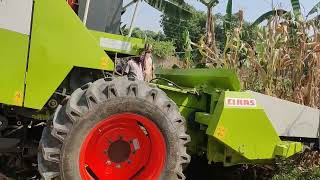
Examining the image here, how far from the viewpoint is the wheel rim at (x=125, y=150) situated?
4.22 m

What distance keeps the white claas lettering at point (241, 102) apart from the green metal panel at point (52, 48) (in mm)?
1451

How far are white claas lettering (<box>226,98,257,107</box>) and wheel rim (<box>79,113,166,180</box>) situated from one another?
85cm

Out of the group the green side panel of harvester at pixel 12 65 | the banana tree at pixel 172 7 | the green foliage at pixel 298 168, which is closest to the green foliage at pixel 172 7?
the banana tree at pixel 172 7

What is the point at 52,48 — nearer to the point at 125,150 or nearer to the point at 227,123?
the point at 125,150

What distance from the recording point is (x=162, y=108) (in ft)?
13.9

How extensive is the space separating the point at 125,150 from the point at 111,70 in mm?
728

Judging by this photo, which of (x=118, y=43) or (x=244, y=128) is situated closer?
(x=118, y=43)

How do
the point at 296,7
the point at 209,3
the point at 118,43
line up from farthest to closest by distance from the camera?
the point at 209,3 → the point at 296,7 → the point at 118,43

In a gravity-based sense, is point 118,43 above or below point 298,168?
above

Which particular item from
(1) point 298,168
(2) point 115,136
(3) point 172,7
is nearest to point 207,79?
(2) point 115,136

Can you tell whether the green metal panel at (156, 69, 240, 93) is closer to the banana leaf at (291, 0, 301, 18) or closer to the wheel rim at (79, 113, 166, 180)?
the wheel rim at (79, 113, 166, 180)

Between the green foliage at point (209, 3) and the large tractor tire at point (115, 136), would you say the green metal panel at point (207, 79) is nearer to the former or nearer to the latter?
the large tractor tire at point (115, 136)

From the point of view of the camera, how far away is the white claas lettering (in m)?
4.73

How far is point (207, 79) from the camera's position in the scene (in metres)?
5.40
